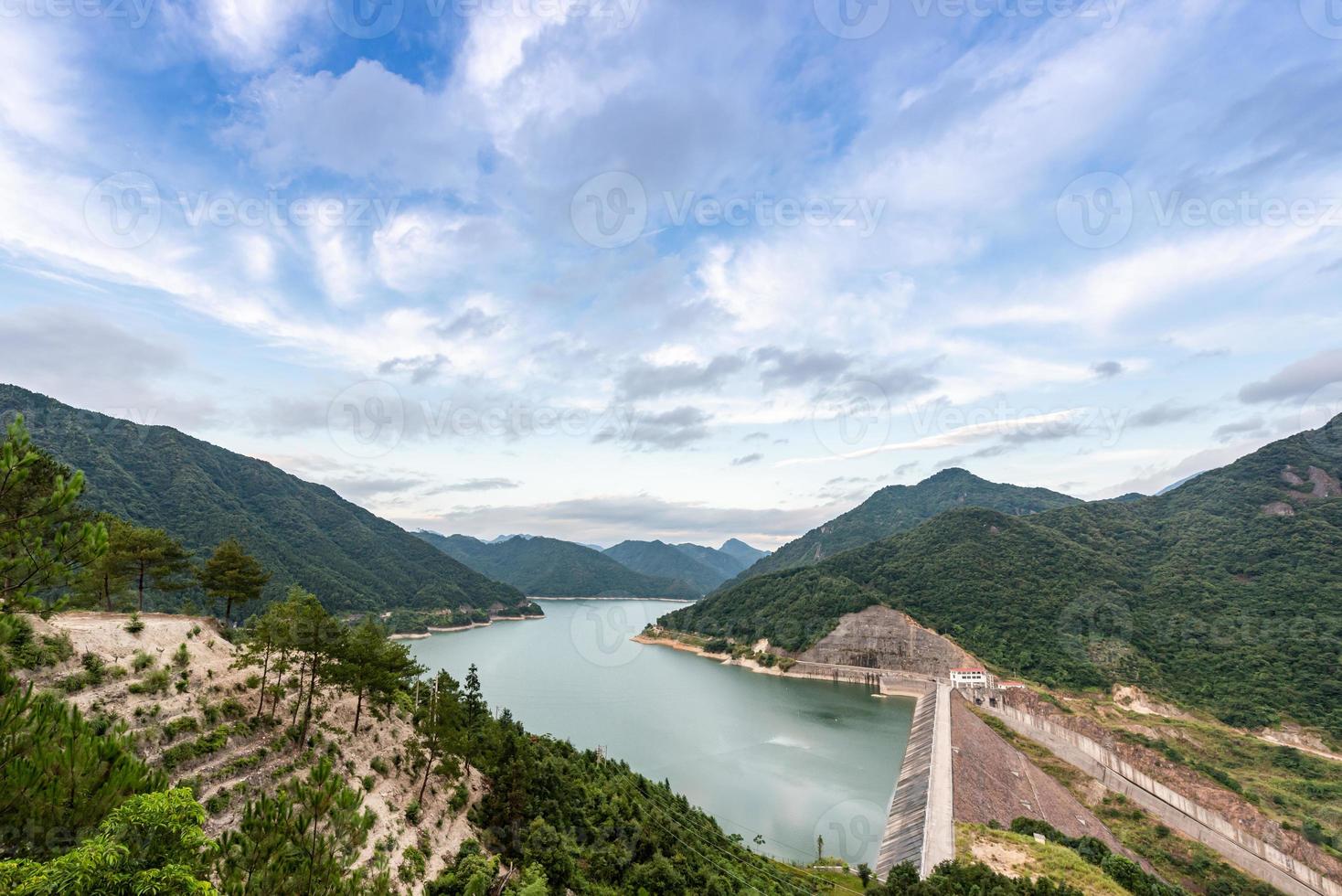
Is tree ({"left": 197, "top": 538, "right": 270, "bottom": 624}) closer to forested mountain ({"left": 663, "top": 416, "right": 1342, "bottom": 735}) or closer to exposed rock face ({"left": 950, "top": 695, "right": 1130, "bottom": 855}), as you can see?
exposed rock face ({"left": 950, "top": 695, "right": 1130, "bottom": 855})

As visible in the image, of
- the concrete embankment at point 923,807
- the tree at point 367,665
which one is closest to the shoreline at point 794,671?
the concrete embankment at point 923,807

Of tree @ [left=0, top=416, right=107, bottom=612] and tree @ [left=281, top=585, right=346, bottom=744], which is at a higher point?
tree @ [left=0, top=416, right=107, bottom=612]

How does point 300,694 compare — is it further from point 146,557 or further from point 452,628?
point 452,628

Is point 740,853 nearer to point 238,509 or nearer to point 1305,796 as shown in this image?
point 1305,796

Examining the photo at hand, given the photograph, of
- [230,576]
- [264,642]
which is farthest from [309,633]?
[230,576]

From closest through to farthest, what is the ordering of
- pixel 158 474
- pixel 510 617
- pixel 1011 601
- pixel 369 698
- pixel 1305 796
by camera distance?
pixel 369 698
pixel 1305 796
pixel 1011 601
pixel 158 474
pixel 510 617

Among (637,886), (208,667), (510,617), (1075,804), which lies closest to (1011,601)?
(1075,804)

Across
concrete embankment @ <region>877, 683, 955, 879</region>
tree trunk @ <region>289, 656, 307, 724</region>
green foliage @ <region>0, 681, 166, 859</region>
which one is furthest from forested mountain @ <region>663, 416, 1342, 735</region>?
green foliage @ <region>0, 681, 166, 859</region>
